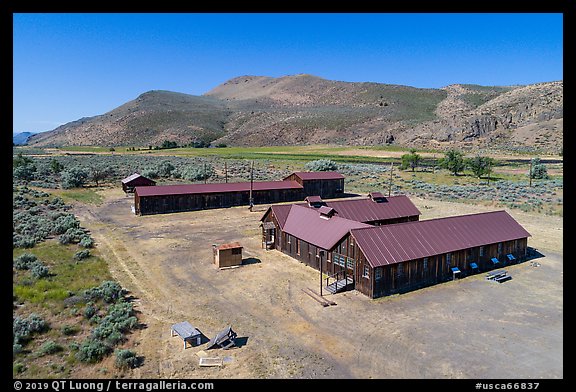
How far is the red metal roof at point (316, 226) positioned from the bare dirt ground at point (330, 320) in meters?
2.14

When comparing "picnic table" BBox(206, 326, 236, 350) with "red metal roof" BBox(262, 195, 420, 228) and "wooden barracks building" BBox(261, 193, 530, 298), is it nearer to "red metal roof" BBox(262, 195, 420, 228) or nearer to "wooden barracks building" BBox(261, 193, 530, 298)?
"wooden barracks building" BBox(261, 193, 530, 298)

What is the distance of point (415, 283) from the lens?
954 inches

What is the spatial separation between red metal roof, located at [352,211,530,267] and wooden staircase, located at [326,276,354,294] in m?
2.26

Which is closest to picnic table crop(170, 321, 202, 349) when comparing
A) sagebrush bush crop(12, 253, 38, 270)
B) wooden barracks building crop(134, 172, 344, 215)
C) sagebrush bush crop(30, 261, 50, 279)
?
sagebrush bush crop(30, 261, 50, 279)

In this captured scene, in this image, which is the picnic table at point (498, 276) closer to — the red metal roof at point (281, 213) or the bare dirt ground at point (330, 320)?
the bare dirt ground at point (330, 320)

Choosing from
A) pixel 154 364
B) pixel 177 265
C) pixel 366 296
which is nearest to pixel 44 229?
pixel 177 265

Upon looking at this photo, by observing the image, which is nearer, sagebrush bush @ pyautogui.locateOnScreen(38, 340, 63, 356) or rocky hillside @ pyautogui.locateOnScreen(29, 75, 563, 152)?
sagebrush bush @ pyautogui.locateOnScreen(38, 340, 63, 356)

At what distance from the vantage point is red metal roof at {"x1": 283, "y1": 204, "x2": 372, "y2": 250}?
26791 millimetres

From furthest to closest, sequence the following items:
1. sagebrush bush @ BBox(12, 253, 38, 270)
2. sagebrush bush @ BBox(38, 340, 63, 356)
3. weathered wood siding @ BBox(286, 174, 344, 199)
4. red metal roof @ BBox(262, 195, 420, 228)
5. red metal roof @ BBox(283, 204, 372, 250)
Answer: weathered wood siding @ BBox(286, 174, 344, 199)
red metal roof @ BBox(262, 195, 420, 228)
red metal roof @ BBox(283, 204, 372, 250)
sagebrush bush @ BBox(12, 253, 38, 270)
sagebrush bush @ BBox(38, 340, 63, 356)

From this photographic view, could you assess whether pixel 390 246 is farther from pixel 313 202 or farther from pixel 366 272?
pixel 313 202

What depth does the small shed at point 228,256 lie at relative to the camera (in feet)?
91.0

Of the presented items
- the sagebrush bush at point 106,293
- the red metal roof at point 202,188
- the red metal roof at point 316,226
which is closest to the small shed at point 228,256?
the red metal roof at point 316,226
